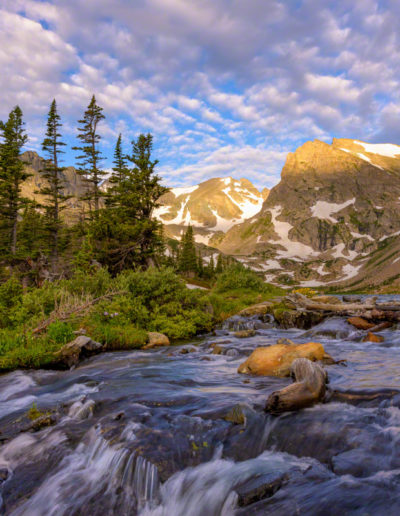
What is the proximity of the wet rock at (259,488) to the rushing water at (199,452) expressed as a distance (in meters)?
0.01

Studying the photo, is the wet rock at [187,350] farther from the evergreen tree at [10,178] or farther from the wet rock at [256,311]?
the evergreen tree at [10,178]

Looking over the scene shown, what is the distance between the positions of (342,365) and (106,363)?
7.69m

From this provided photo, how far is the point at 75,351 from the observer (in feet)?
38.2

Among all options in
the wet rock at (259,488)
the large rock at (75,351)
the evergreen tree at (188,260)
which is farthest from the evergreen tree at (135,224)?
the evergreen tree at (188,260)

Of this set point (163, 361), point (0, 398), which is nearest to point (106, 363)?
point (163, 361)

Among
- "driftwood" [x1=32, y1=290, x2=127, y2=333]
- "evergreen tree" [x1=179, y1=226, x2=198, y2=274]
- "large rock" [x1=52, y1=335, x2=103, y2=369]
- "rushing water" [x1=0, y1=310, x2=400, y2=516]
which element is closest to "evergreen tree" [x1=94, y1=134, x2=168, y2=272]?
"driftwood" [x1=32, y1=290, x2=127, y2=333]

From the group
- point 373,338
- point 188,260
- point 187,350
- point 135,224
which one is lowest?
point 187,350

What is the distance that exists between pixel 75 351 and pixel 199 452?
795cm

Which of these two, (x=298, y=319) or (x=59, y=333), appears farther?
(x=298, y=319)

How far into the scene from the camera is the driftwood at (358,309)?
1734cm

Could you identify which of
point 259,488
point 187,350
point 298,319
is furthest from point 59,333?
point 298,319

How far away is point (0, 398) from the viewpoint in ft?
26.9

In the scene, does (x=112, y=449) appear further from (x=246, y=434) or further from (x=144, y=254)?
(x=144, y=254)

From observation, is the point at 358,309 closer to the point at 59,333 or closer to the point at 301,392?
the point at 301,392
